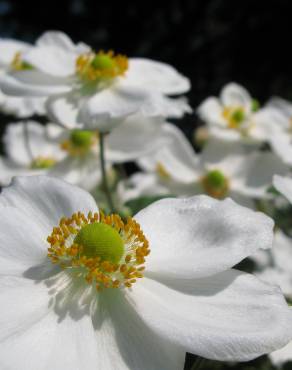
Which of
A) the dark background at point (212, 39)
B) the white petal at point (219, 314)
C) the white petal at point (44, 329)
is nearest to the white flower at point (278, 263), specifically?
the white petal at point (219, 314)

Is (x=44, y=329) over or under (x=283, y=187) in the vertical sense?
under

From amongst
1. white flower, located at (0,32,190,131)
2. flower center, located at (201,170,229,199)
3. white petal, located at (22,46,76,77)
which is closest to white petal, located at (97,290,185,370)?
white flower, located at (0,32,190,131)

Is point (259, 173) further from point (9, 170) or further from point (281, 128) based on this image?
point (9, 170)

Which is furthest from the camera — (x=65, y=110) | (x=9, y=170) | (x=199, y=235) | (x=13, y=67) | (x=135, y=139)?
(x=9, y=170)

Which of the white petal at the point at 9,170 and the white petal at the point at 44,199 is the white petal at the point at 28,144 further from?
the white petal at the point at 44,199

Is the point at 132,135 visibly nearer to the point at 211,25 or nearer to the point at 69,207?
the point at 69,207

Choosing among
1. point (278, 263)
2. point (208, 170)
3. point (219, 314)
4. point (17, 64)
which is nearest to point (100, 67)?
point (17, 64)

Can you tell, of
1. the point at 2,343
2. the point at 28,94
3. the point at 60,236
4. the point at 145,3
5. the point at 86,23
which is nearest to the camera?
the point at 2,343

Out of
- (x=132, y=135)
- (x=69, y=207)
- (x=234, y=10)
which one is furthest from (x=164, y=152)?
(x=234, y=10)
